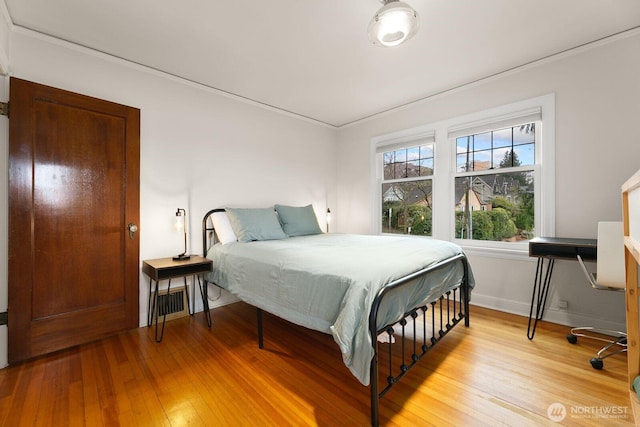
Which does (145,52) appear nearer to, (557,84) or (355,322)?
(355,322)

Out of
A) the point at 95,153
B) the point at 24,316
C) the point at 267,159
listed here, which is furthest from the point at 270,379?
the point at 267,159

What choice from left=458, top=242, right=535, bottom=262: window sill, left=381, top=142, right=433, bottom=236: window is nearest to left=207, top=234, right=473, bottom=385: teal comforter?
left=458, top=242, right=535, bottom=262: window sill

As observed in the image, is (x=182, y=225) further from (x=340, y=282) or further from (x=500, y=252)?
(x=500, y=252)

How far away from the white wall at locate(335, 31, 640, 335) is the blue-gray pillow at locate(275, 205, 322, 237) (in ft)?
6.65

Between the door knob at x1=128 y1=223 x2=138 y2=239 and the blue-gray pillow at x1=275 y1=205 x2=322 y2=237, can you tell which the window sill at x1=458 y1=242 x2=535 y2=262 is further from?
the door knob at x1=128 y1=223 x2=138 y2=239

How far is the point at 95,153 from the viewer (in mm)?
2314

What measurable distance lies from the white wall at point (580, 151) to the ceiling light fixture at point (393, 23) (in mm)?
1167

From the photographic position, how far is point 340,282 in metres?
1.54

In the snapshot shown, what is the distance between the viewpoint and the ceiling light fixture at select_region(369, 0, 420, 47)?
5.54ft

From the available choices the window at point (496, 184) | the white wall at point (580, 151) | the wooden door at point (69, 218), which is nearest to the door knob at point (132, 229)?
the wooden door at point (69, 218)

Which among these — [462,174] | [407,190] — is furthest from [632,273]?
[407,190]

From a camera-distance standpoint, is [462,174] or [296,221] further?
[296,221]

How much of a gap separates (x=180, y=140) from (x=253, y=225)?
120 cm

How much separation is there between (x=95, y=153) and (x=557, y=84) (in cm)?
429
